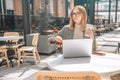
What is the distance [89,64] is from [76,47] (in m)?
0.21

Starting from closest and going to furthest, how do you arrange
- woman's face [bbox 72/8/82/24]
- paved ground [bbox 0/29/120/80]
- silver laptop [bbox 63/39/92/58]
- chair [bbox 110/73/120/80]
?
chair [bbox 110/73/120/80] → silver laptop [bbox 63/39/92/58] → woman's face [bbox 72/8/82/24] → paved ground [bbox 0/29/120/80]

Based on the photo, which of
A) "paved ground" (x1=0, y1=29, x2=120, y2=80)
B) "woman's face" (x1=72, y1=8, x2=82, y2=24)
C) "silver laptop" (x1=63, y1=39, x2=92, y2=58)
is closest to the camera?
"silver laptop" (x1=63, y1=39, x2=92, y2=58)

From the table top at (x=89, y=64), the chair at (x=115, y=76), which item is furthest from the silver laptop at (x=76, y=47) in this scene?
the chair at (x=115, y=76)

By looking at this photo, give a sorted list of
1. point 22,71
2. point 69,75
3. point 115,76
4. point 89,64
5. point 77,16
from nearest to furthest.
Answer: point 69,75
point 115,76
point 89,64
point 77,16
point 22,71

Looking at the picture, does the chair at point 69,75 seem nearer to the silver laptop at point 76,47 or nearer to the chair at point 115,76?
the chair at point 115,76

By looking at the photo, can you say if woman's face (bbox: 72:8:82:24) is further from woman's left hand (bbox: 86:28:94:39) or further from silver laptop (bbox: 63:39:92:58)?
silver laptop (bbox: 63:39:92:58)

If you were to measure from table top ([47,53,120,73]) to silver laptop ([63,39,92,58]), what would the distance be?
51 millimetres

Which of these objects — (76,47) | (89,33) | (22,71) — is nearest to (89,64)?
(76,47)

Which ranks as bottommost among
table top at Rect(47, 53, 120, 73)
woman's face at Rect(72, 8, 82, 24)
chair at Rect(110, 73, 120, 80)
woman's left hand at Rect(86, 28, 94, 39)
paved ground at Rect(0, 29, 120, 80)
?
Answer: paved ground at Rect(0, 29, 120, 80)

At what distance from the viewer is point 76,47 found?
182cm

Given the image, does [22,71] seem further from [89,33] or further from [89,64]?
[89,64]

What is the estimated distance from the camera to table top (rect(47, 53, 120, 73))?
1612mm

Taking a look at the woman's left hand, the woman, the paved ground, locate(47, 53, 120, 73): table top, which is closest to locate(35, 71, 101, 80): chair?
locate(47, 53, 120, 73): table top

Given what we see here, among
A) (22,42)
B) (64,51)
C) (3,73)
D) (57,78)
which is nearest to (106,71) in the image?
(64,51)
